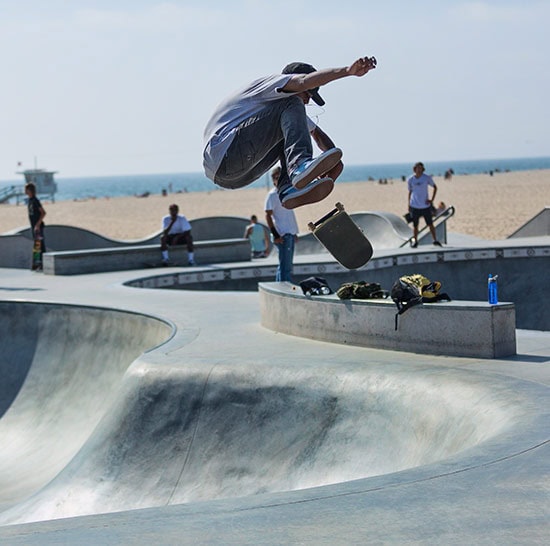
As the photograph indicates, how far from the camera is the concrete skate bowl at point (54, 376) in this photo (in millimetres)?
9539

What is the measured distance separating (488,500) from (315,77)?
3.25 metres

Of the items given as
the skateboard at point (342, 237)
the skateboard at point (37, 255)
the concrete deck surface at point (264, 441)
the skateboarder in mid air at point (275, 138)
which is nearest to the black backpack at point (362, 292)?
the concrete deck surface at point (264, 441)

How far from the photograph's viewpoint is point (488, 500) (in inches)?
172

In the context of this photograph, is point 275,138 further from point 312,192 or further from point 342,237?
point 342,237

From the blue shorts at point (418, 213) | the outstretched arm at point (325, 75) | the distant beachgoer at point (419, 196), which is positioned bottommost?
the blue shorts at point (418, 213)

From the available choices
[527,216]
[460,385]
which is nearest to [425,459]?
[460,385]

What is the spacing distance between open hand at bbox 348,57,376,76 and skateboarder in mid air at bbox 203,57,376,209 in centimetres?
24

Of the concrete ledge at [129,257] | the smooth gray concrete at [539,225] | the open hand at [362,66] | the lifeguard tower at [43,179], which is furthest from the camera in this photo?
the lifeguard tower at [43,179]

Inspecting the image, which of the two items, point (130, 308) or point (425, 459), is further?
point (130, 308)

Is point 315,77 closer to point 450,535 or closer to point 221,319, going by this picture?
point 450,535

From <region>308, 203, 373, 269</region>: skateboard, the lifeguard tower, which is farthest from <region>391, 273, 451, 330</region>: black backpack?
the lifeguard tower

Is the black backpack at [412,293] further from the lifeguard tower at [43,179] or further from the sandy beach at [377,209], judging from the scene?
Result: the lifeguard tower at [43,179]

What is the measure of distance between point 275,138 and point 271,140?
31 millimetres

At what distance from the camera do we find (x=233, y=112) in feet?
23.0
